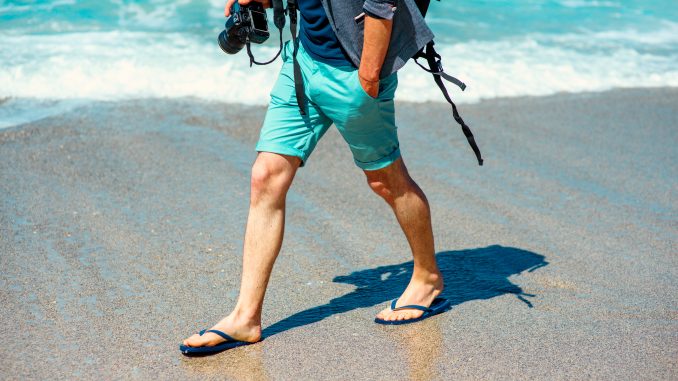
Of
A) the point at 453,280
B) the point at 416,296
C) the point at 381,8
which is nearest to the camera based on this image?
the point at 381,8

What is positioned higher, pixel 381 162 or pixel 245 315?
pixel 381 162

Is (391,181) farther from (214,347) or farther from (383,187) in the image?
(214,347)

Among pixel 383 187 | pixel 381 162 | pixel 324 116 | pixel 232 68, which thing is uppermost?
pixel 324 116

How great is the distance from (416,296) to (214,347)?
89cm

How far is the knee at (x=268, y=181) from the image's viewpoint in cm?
312

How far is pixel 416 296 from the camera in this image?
351 cm

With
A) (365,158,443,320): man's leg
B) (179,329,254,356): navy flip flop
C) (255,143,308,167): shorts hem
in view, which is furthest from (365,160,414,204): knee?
(179,329,254,356): navy flip flop

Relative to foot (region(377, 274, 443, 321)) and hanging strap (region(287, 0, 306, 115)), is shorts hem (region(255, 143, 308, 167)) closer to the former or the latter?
hanging strap (region(287, 0, 306, 115))

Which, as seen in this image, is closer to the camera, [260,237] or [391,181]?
[260,237]

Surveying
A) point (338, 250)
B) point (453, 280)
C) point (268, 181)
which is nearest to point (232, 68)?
point (338, 250)

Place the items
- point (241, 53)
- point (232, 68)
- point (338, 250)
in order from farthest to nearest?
point (241, 53) → point (232, 68) → point (338, 250)

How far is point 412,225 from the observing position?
11.2 feet

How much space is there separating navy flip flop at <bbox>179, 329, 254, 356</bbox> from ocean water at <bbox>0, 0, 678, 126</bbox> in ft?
11.2

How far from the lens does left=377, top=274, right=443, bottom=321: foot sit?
3.46 meters
